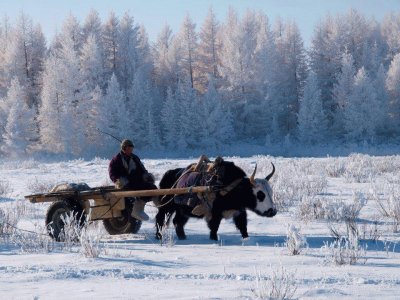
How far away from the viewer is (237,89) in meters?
48.0

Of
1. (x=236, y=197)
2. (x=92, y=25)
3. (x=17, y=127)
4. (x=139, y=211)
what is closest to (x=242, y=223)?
(x=236, y=197)

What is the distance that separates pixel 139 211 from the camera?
8961mm

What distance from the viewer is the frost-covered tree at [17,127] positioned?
40.9 metres

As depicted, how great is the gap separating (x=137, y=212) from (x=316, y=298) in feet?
16.2

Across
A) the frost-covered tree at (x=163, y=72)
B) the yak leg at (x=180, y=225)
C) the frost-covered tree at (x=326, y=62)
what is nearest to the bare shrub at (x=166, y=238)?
the yak leg at (x=180, y=225)

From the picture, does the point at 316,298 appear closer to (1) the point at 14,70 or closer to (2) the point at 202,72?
(1) the point at 14,70

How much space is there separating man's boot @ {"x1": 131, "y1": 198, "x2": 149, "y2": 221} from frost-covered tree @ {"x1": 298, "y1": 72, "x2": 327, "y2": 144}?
122 ft

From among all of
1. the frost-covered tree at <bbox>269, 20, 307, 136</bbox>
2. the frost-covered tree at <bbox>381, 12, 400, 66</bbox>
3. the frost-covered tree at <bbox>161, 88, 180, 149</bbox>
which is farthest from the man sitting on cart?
the frost-covered tree at <bbox>381, 12, 400, 66</bbox>

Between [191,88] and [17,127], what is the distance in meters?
13.4

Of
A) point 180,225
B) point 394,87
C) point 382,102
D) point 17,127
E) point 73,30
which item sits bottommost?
point 180,225

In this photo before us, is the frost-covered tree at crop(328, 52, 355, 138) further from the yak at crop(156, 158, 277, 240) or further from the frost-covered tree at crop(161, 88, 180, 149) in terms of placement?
the yak at crop(156, 158, 277, 240)

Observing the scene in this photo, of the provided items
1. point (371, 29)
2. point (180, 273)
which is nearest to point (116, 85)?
point (371, 29)

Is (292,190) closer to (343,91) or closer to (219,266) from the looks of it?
(219,266)

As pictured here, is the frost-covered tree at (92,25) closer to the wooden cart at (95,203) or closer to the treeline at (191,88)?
the treeline at (191,88)
